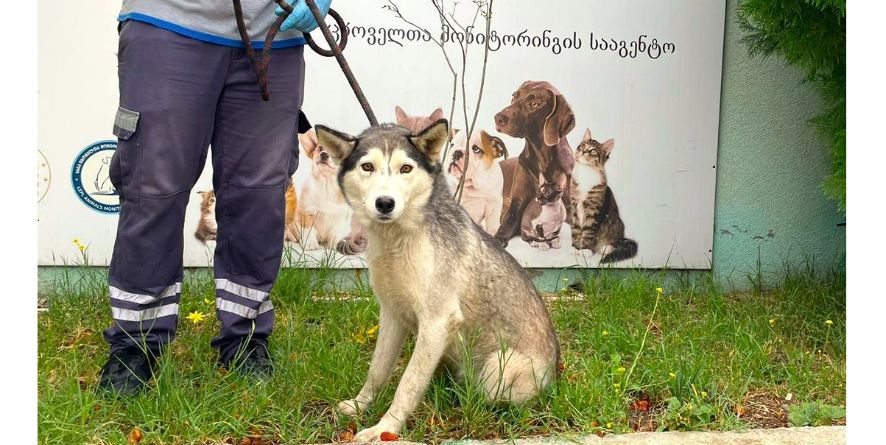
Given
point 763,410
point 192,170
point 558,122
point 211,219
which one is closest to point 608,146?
point 558,122

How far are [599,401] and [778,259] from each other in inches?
105

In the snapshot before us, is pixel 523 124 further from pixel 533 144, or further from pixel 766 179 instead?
pixel 766 179

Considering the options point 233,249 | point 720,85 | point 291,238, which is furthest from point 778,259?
point 233,249

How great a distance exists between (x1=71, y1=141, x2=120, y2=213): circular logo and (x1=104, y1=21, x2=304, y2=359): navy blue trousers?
1.55 metres

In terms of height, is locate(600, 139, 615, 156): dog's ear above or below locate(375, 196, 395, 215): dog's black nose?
above

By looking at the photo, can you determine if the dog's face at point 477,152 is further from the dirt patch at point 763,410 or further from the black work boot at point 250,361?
the dirt patch at point 763,410

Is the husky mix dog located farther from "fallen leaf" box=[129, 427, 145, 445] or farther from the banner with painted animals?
the banner with painted animals

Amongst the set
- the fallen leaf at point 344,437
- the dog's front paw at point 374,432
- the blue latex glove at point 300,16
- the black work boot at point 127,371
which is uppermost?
the blue latex glove at point 300,16

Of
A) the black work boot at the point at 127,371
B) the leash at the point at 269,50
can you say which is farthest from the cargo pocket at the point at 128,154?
the black work boot at the point at 127,371

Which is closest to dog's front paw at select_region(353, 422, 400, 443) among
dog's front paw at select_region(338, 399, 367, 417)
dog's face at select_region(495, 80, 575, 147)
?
dog's front paw at select_region(338, 399, 367, 417)

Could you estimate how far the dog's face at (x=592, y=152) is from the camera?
17.7 feet

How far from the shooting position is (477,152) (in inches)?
209

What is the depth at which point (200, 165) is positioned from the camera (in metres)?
3.64

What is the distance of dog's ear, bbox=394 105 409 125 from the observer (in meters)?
5.21
